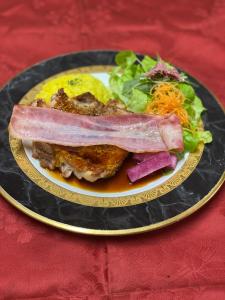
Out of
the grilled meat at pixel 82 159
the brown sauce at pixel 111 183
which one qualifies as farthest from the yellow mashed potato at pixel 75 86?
the brown sauce at pixel 111 183

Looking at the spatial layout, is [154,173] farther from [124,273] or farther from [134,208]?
[124,273]

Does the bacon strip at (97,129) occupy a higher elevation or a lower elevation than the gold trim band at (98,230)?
higher

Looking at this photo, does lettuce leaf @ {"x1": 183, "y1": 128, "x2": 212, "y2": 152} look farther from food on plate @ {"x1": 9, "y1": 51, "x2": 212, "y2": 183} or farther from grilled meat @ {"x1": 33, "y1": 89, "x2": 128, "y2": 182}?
grilled meat @ {"x1": 33, "y1": 89, "x2": 128, "y2": 182}

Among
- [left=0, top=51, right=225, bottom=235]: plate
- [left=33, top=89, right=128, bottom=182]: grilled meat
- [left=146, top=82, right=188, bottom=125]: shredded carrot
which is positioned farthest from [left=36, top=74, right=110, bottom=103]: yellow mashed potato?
[left=33, top=89, right=128, bottom=182]: grilled meat

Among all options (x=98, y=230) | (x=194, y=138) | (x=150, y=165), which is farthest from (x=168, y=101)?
(x=98, y=230)

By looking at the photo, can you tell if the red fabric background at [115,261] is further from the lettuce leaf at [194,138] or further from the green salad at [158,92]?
the green salad at [158,92]

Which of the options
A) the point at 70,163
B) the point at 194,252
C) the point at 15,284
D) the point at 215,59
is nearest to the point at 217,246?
the point at 194,252

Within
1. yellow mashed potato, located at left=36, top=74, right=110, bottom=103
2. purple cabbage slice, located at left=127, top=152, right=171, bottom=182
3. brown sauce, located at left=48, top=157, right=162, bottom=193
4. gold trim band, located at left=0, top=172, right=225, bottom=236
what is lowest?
gold trim band, located at left=0, top=172, right=225, bottom=236
